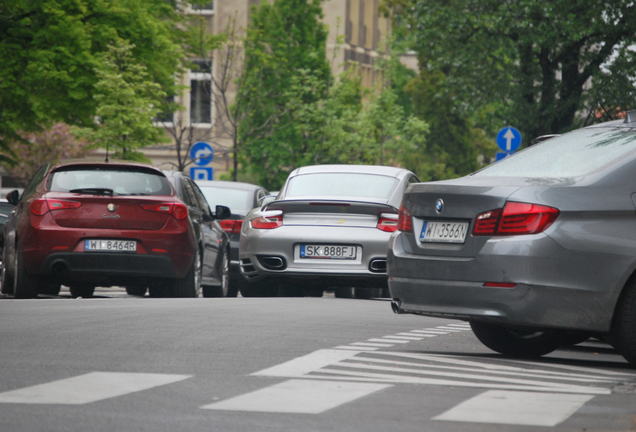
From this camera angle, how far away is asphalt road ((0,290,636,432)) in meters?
7.82

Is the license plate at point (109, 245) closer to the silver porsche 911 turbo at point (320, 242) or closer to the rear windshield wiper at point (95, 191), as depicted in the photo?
the rear windshield wiper at point (95, 191)

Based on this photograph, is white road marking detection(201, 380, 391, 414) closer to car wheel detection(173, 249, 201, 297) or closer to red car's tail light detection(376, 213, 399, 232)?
red car's tail light detection(376, 213, 399, 232)

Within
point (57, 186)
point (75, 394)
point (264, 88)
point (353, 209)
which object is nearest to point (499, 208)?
point (75, 394)

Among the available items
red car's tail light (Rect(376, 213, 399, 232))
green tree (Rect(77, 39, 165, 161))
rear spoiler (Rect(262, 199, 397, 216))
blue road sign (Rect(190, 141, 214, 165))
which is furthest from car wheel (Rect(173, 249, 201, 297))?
blue road sign (Rect(190, 141, 214, 165))

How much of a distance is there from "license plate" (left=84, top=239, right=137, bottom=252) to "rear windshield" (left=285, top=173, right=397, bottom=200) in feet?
6.16

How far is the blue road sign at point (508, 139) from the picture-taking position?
36.4 m

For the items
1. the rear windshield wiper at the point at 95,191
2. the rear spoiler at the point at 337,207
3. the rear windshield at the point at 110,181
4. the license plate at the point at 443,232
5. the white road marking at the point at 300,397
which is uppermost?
the license plate at the point at 443,232

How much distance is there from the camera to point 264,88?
54219 mm

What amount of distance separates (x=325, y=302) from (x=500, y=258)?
6610 mm

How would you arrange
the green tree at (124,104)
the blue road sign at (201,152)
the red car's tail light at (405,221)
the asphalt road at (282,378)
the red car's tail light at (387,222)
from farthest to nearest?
the blue road sign at (201,152) < the green tree at (124,104) < the red car's tail light at (387,222) < the red car's tail light at (405,221) < the asphalt road at (282,378)

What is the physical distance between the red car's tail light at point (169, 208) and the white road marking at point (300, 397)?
356 inches

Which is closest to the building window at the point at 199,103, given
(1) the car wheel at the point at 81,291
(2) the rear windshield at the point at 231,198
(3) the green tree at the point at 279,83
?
(3) the green tree at the point at 279,83

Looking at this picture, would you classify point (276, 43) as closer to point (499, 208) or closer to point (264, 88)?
point (264, 88)

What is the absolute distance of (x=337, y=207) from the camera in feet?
58.5
